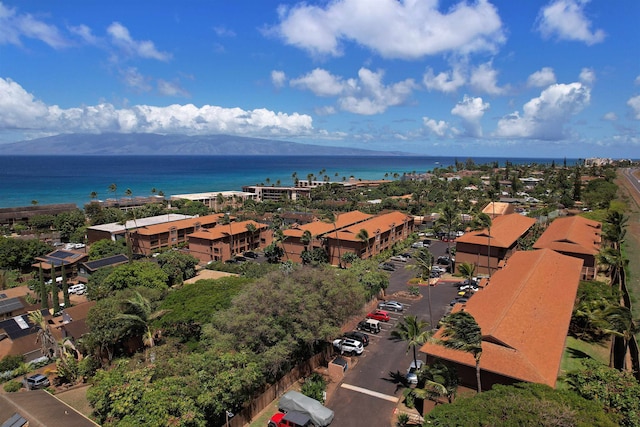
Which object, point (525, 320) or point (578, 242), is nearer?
point (525, 320)

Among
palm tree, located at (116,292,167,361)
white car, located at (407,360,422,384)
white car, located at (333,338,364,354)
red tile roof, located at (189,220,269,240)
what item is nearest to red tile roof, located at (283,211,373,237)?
red tile roof, located at (189,220,269,240)

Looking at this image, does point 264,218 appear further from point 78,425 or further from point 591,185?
point 591,185

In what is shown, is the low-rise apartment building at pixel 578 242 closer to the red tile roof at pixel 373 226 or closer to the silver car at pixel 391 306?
the silver car at pixel 391 306

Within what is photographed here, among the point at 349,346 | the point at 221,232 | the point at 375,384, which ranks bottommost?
the point at 375,384

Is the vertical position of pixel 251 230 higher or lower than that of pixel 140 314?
lower

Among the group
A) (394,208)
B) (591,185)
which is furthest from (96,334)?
(591,185)

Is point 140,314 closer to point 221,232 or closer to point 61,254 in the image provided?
point 221,232

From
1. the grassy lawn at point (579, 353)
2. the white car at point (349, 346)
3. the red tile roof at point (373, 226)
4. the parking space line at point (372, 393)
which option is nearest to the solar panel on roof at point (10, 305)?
the white car at point (349, 346)

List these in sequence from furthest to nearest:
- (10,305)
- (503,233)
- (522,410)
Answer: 1. (503,233)
2. (10,305)
3. (522,410)

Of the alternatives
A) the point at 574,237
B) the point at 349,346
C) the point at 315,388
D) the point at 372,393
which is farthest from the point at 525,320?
the point at 574,237
